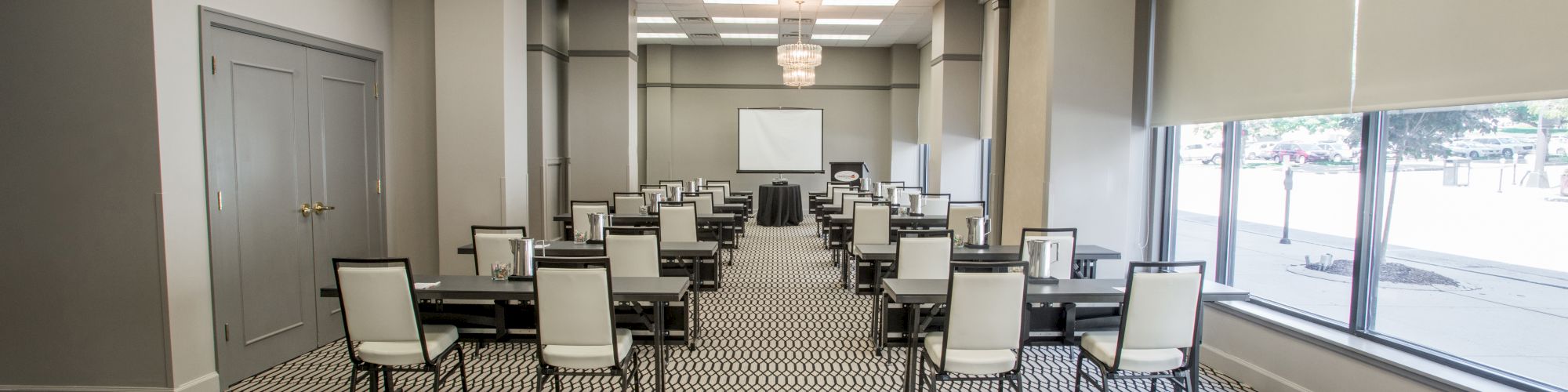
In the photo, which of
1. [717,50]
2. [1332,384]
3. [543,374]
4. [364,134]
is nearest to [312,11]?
[364,134]

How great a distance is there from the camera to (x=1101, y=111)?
5.16 metres

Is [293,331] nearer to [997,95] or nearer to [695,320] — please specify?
[695,320]

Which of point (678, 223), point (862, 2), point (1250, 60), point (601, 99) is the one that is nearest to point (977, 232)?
point (1250, 60)

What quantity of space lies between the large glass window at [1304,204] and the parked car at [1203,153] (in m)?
0.20

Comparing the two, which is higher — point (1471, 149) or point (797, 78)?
point (797, 78)

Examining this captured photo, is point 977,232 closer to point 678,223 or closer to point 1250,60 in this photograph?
point 1250,60

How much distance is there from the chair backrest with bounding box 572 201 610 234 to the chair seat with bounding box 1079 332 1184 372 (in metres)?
4.08

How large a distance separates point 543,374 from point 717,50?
11.2 m

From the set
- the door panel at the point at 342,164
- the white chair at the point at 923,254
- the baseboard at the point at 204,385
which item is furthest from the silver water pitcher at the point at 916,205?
the baseboard at the point at 204,385

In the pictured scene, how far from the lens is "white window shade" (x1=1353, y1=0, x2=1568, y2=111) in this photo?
252cm

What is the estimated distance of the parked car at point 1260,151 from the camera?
13.7 feet

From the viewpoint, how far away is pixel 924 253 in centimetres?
416

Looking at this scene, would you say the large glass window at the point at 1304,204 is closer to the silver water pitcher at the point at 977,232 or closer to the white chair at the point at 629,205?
the silver water pitcher at the point at 977,232

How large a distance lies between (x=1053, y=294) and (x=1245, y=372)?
159 centimetres
